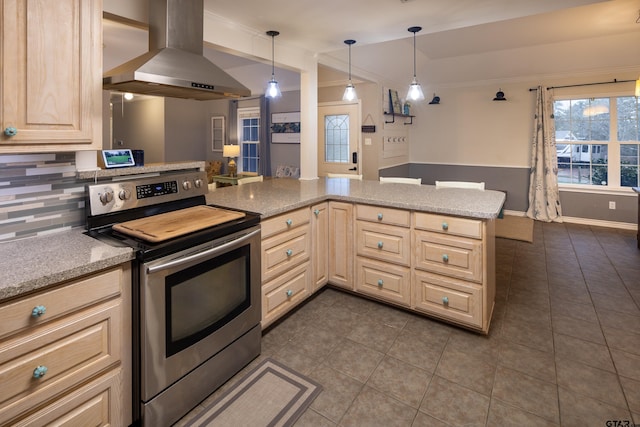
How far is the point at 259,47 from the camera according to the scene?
11.4ft

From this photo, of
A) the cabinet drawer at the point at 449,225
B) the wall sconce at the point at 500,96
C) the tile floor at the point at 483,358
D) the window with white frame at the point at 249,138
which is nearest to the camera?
the tile floor at the point at 483,358

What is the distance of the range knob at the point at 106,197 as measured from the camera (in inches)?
72.2

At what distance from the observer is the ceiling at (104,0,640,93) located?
112 inches

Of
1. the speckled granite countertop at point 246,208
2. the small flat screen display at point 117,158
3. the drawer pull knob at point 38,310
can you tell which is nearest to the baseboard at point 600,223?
the speckled granite countertop at point 246,208

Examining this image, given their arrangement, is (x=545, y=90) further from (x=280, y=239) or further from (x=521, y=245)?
(x=280, y=239)

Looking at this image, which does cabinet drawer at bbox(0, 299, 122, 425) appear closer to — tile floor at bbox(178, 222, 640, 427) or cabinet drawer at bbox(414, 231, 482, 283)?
tile floor at bbox(178, 222, 640, 427)

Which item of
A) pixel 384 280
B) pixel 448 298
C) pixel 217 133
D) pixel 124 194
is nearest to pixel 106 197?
pixel 124 194

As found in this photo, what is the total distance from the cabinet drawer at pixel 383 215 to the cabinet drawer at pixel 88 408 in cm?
189

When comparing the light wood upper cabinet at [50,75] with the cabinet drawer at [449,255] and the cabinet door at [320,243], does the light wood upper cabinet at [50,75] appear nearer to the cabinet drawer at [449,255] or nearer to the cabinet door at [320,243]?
the cabinet door at [320,243]

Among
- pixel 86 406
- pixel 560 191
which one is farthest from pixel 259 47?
pixel 560 191

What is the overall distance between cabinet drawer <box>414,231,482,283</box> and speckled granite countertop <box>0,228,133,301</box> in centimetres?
185

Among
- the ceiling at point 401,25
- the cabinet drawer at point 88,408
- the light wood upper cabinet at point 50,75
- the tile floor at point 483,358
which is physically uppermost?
the ceiling at point 401,25

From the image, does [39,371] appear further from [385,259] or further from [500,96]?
[500,96]

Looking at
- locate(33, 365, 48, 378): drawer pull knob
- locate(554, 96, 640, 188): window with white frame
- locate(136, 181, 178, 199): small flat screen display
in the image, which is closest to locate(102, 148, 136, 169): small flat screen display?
locate(136, 181, 178, 199): small flat screen display
